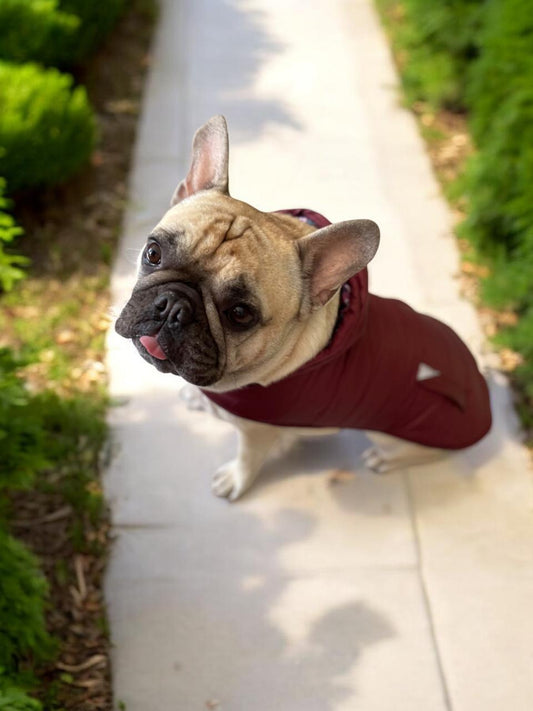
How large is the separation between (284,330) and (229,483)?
1.40m

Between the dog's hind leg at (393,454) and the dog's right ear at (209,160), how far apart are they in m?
1.55

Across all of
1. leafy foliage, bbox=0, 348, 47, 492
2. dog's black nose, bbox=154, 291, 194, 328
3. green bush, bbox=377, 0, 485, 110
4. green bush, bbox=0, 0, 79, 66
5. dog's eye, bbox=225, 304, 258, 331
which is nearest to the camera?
dog's black nose, bbox=154, 291, 194, 328

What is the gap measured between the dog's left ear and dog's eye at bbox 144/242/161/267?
1.76ft

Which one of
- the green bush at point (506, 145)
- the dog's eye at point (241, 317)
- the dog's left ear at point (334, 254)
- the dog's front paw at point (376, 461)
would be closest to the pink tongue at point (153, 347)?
the dog's eye at point (241, 317)

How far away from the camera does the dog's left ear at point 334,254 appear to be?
2.68 m

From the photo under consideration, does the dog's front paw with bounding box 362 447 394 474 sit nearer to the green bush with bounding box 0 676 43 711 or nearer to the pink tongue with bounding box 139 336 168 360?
the pink tongue with bounding box 139 336 168 360

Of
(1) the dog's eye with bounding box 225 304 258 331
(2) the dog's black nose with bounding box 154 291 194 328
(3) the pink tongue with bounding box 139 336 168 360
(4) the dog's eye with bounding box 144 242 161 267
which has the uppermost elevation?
(4) the dog's eye with bounding box 144 242 161 267

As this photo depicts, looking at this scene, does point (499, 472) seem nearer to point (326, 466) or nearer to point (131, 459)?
point (326, 466)

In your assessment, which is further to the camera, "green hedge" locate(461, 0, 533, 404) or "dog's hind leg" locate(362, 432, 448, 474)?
"green hedge" locate(461, 0, 533, 404)

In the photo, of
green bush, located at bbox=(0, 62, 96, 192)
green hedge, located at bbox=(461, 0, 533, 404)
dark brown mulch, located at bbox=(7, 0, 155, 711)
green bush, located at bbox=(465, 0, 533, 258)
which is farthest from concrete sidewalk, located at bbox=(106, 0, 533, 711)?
green bush, located at bbox=(0, 62, 96, 192)

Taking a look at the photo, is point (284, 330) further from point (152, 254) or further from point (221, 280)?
point (152, 254)

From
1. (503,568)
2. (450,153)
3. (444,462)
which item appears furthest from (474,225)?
(503,568)

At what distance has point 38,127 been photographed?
4.93 meters

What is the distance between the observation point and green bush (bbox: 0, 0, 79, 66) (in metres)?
5.20
